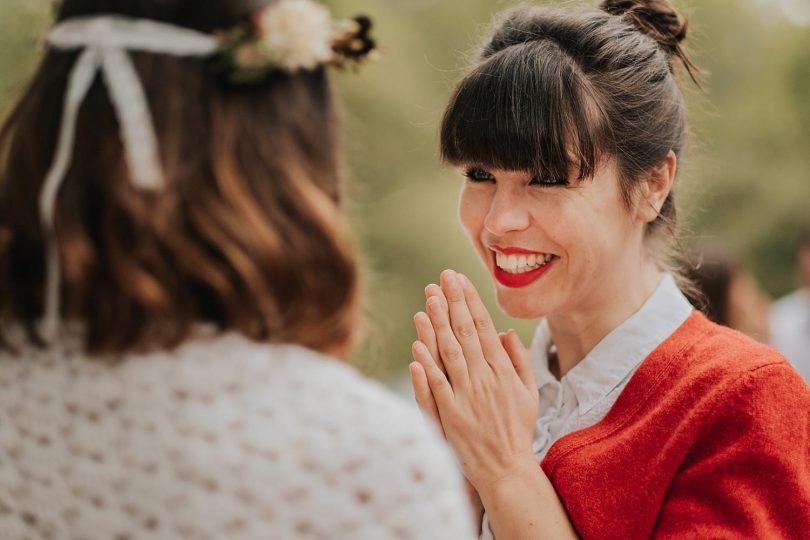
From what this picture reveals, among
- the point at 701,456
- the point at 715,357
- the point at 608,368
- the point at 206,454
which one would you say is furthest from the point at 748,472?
the point at 206,454

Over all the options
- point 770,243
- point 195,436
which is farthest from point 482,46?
point 770,243

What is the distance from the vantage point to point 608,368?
164cm

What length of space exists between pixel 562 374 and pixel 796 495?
1.79ft

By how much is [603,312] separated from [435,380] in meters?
0.38

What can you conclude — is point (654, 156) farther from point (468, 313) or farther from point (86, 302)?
point (86, 302)

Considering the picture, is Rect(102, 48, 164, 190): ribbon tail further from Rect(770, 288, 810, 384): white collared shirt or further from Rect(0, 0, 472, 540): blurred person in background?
Rect(770, 288, 810, 384): white collared shirt

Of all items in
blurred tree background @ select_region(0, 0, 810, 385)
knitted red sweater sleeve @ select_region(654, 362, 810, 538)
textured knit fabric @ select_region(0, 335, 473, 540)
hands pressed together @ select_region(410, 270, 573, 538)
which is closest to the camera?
textured knit fabric @ select_region(0, 335, 473, 540)

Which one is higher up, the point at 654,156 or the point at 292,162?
the point at 292,162

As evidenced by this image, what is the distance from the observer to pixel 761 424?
1373 millimetres

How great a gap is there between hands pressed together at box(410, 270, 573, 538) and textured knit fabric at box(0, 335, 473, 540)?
0.48 m

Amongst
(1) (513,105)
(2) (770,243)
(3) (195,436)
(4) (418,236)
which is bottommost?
(2) (770,243)

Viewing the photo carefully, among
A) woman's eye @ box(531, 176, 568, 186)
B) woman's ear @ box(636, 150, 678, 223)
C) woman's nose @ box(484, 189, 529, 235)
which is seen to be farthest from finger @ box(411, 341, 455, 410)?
woman's ear @ box(636, 150, 678, 223)

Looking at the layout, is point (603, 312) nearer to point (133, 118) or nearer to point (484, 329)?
point (484, 329)

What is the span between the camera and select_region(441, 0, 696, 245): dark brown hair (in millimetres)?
1543
